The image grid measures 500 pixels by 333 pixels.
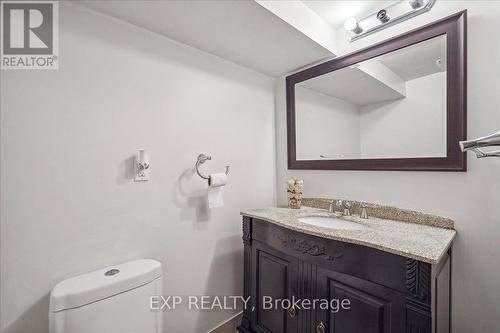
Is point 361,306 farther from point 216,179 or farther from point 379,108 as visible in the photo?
point 379,108

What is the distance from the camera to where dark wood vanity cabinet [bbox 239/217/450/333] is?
32.0 inches

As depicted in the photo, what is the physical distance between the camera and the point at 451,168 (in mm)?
1117

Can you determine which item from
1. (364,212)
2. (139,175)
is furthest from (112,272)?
(364,212)

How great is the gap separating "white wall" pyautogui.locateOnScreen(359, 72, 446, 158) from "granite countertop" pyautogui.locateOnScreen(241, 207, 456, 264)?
414 mm

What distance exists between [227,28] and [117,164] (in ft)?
3.25

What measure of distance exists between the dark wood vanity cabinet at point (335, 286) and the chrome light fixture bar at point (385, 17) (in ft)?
4.31

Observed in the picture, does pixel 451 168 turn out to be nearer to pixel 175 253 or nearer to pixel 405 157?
pixel 405 157

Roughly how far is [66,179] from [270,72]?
1.61 metres

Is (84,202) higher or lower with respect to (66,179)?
lower

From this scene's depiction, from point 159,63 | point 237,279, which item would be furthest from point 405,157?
point 159,63

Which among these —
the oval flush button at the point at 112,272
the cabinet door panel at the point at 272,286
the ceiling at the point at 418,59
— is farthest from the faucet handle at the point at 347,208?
the oval flush button at the point at 112,272

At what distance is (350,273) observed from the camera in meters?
0.97

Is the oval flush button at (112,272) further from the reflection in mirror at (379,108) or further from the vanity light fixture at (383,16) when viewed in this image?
the vanity light fixture at (383,16)

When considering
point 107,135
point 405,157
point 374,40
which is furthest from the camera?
point 374,40
